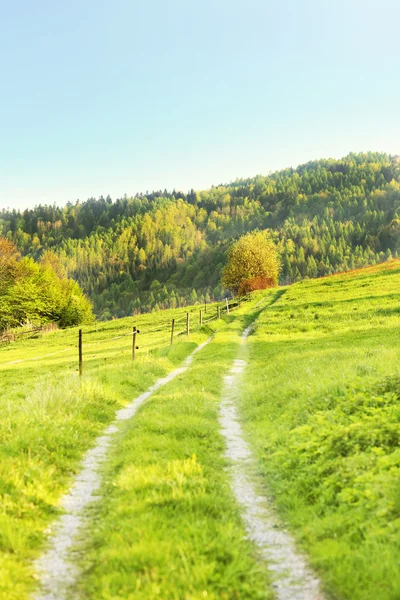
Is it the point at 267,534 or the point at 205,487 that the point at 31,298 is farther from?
the point at 267,534

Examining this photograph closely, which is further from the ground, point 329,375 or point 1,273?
point 1,273

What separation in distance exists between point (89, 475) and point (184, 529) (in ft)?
14.1

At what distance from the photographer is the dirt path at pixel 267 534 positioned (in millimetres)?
6508

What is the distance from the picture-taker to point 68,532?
8.29 metres

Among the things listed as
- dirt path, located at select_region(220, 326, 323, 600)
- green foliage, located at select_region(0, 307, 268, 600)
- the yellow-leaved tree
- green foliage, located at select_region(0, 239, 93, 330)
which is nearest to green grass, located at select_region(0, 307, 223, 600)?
green foliage, located at select_region(0, 307, 268, 600)

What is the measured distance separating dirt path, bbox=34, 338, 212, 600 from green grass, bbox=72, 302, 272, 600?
23 centimetres

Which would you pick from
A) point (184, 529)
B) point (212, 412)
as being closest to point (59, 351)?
point (212, 412)

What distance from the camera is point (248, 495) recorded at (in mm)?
9688

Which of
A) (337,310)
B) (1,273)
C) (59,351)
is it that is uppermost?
(1,273)

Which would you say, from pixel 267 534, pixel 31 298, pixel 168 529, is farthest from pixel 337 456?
pixel 31 298

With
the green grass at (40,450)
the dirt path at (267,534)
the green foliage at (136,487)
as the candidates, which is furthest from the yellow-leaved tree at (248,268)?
the dirt path at (267,534)

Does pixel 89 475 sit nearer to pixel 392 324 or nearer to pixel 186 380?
pixel 186 380

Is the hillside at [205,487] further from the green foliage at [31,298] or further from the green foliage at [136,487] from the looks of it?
the green foliage at [31,298]

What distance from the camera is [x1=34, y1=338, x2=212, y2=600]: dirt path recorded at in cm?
665
